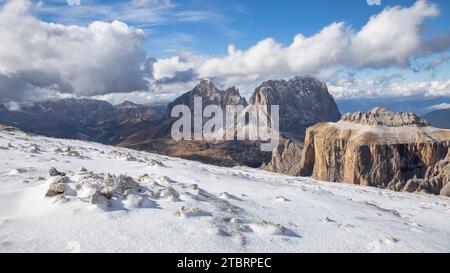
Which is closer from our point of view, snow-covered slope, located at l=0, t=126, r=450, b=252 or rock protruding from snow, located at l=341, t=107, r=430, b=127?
snow-covered slope, located at l=0, t=126, r=450, b=252

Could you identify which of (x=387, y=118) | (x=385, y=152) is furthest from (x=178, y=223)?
(x=387, y=118)

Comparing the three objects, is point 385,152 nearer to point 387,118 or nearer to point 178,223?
point 387,118

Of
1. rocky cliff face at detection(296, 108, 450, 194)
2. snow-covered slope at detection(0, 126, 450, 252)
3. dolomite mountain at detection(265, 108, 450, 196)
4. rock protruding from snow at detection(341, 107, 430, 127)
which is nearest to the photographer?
snow-covered slope at detection(0, 126, 450, 252)

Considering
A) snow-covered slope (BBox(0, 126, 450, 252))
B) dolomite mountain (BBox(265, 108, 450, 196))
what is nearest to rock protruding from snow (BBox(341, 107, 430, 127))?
dolomite mountain (BBox(265, 108, 450, 196))

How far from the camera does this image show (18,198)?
15500mm

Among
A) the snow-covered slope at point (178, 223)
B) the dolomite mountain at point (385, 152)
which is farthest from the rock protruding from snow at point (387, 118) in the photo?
the snow-covered slope at point (178, 223)

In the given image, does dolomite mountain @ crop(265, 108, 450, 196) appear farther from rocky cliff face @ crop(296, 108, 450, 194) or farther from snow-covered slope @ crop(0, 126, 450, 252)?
snow-covered slope @ crop(0, 126, 450, 252)

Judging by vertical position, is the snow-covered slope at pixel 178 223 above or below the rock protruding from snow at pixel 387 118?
below

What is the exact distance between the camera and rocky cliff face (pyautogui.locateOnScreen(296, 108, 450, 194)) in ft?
434

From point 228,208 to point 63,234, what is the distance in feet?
22.8

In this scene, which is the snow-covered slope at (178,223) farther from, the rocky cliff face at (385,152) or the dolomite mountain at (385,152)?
the rocky cliff face at (385,152)

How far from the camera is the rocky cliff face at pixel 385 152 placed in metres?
132
